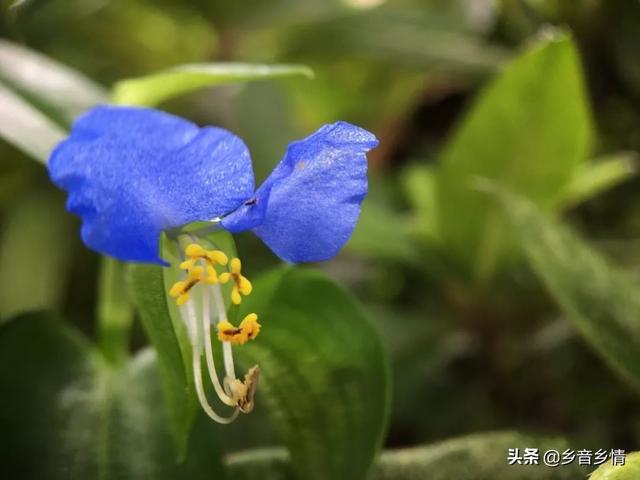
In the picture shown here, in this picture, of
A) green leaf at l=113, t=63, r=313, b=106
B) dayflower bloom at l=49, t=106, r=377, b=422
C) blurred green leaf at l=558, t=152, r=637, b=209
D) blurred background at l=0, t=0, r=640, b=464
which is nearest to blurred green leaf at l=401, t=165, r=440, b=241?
blurred background at l=0, t=0, r=640, b=464

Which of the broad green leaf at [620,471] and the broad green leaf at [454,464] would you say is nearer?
the broad green leaf at [620,471]

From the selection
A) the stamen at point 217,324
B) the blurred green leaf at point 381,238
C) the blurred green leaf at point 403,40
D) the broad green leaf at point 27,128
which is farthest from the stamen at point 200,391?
the blurred green leaf at point 403,40

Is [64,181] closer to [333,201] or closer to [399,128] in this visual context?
[333,201]

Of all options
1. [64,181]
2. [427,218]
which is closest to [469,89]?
[427,218]

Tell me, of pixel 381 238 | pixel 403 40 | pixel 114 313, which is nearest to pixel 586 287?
pixel 381 238

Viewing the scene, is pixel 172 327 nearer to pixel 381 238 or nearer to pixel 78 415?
pixel 78 415

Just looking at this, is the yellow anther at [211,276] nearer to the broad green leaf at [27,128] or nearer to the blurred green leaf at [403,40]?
the broad green leaf at [27,128]

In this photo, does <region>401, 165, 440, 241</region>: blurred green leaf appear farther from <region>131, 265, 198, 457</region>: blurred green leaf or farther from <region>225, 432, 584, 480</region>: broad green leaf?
<region>131, 265, 198, 457</region>: blurred green leaf
